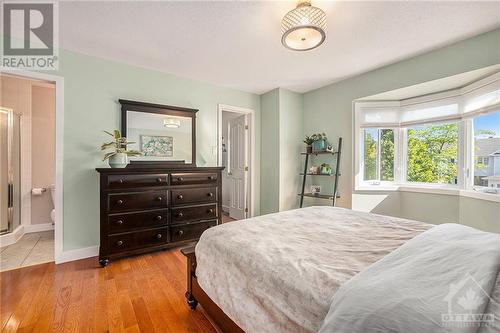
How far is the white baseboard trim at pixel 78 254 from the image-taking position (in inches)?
98.9

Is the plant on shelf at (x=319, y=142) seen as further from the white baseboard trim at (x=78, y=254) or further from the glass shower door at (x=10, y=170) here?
the glass shower door at (x=10, y=170)

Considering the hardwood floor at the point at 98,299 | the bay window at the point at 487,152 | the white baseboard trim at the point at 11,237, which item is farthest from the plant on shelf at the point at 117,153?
the bay window at the point at 487,152

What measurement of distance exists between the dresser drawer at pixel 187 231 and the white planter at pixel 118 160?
98 cm

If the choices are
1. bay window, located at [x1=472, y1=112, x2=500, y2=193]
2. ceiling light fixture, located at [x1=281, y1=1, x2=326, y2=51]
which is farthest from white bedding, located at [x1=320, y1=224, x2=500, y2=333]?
bay window, located at [x1=472, y1=112, x2=500, y2=193]

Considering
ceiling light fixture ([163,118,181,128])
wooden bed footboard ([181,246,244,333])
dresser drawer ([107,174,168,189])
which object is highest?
ceiling light fixture ([163,118,181,128])

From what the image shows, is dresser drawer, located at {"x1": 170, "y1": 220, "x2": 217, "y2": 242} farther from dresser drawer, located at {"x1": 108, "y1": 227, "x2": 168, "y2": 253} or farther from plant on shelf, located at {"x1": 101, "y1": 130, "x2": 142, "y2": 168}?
plant on shelf, located at {"x1": 101, "y1": 130, "x2": 142, "y2": 168}

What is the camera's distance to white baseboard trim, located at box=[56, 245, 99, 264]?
2.51 meters

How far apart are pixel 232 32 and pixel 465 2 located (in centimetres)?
200

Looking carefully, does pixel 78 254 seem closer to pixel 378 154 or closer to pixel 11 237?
pixel 11 237

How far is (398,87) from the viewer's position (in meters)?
2.88

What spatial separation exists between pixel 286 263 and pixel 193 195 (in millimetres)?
2126

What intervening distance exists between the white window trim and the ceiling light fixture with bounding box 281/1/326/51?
1.92m

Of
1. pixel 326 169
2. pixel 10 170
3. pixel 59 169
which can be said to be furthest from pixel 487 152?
pixel 10 170

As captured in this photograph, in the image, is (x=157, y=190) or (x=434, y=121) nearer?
(x=157, y=190)
